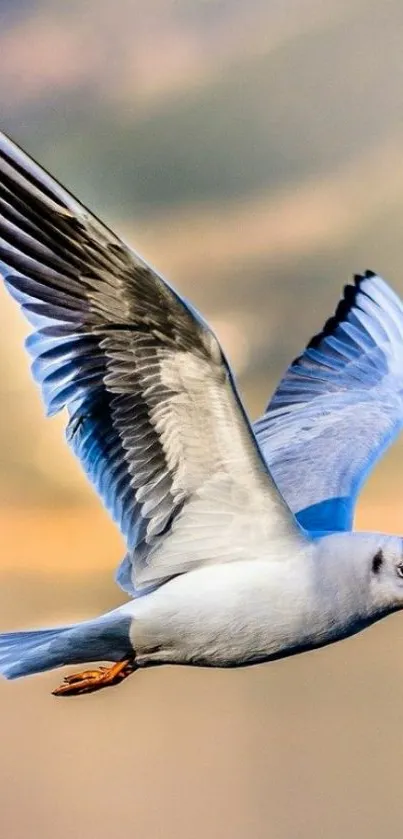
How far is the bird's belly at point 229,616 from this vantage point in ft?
8.52

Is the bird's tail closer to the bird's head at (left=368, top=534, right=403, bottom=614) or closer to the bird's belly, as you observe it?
the bird's belly

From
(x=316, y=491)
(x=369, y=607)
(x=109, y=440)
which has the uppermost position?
(x=109, y=440)

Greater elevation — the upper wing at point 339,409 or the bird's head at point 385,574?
the upper wing at point 339,409

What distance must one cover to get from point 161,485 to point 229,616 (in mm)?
237

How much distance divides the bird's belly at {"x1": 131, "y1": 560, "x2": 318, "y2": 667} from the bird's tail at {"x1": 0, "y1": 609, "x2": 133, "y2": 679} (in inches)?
1.1

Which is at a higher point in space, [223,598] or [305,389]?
[305,389]

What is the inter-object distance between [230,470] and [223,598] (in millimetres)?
219

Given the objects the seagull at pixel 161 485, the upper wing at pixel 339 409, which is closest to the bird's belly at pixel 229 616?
the seagull at pixel 161 485

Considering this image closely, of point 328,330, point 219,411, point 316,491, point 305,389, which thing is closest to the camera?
point 219,411

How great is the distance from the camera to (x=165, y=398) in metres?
2.53

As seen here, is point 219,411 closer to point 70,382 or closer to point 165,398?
point 165,398

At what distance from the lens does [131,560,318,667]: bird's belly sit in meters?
2.60

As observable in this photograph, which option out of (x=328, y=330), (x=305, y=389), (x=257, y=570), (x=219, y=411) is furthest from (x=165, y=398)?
(x=328, y=330)

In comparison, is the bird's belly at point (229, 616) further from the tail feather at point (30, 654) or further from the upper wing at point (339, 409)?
the upper wing at point (339, 409)
